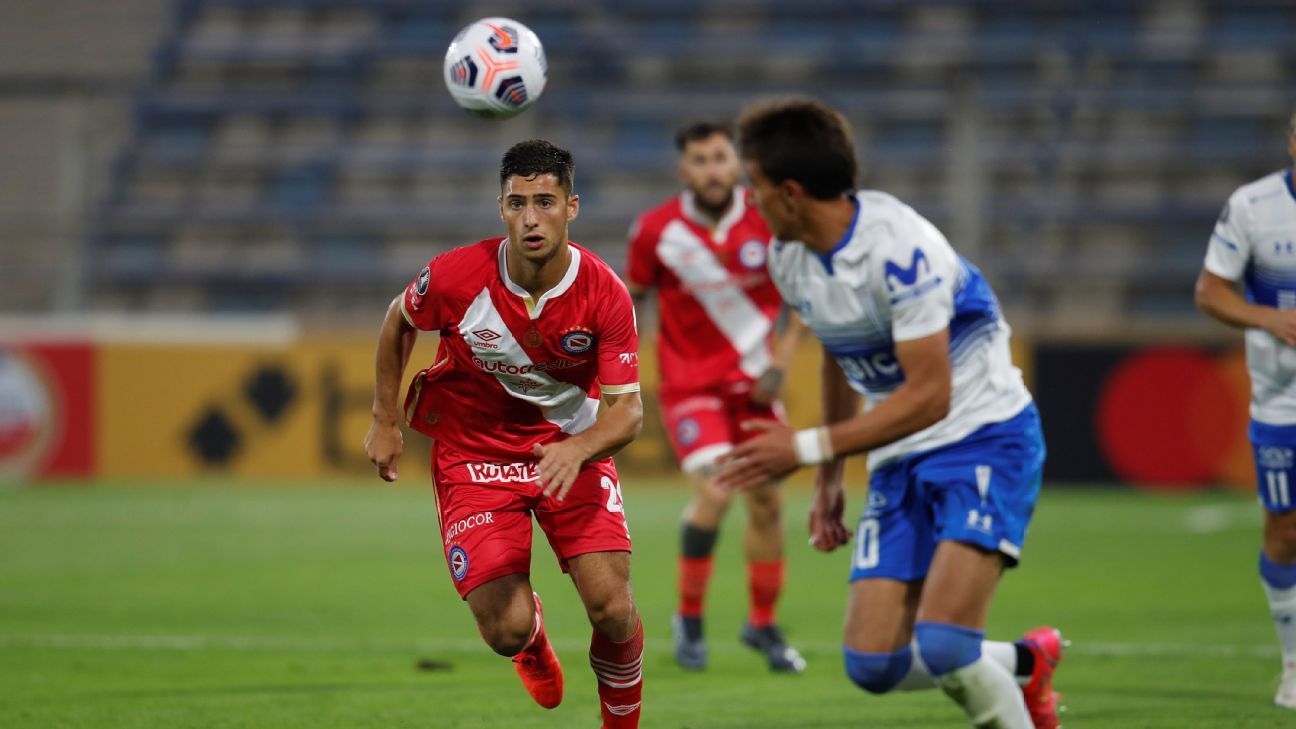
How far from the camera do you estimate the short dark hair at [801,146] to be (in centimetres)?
467

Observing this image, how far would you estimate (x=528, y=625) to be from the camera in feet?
18.6

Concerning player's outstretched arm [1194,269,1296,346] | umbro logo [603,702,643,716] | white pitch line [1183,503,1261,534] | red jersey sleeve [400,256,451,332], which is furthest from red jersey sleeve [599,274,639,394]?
white pitch line [1183,503,1261,534]

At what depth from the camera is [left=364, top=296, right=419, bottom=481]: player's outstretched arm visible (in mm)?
5738

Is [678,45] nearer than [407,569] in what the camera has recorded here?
No

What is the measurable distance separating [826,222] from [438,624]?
16.8ft

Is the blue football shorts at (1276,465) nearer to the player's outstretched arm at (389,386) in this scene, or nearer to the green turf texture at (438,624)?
the green turf texture at (438,624)

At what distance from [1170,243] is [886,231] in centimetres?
1659

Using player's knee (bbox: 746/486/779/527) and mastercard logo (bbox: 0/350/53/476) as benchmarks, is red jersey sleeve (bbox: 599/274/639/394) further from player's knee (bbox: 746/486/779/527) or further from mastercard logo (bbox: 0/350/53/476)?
mastercard logo (bbox: 0/350/53/476)

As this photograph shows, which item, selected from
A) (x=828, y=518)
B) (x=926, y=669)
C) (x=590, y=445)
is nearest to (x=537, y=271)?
(x=590, y=445)

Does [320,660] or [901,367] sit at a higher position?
[901,367]

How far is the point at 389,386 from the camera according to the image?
5797 mm

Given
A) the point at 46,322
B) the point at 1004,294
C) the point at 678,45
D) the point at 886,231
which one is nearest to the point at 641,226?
the point at 886,231

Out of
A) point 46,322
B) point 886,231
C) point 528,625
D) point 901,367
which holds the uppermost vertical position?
point 886,231

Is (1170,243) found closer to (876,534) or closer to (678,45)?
(678,45)
